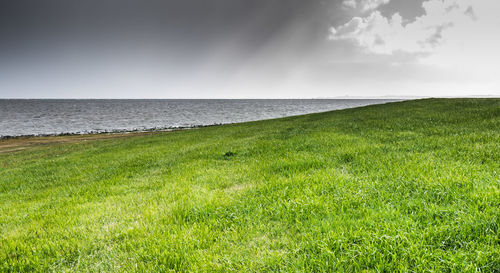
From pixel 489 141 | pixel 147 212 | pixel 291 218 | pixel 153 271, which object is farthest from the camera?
pixel 489 141

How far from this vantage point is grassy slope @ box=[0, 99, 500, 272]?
330 cm

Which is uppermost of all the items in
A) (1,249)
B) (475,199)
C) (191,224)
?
(475,199)

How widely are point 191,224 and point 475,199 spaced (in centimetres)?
481

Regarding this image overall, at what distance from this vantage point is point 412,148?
8.06 metres

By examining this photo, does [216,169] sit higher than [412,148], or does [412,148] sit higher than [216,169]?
[412,148]

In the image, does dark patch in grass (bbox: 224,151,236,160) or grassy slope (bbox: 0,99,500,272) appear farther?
dark patch in grass (bbox: 224,151,236,160)

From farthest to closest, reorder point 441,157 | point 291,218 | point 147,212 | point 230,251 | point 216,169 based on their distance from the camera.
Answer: point 216,169, point 441,157, point 147,212, point 291,218, point 230,251

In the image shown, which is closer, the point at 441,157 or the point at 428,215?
the point at 428,215

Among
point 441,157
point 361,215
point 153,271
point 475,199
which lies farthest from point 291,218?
point 441,157

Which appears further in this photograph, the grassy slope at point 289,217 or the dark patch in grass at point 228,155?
the dark patch in grass at point 228,155

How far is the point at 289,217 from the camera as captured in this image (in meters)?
4.48

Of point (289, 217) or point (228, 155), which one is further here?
point (228, 155)

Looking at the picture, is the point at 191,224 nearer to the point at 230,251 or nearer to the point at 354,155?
the point at 230,251

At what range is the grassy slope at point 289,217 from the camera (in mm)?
3305
